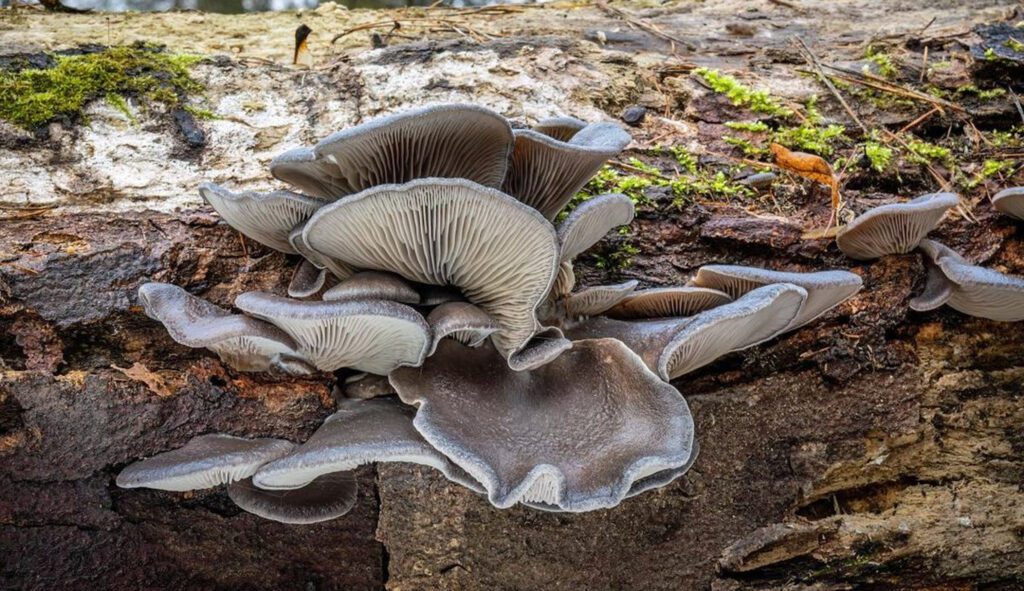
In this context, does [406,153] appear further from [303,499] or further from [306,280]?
[303,499]

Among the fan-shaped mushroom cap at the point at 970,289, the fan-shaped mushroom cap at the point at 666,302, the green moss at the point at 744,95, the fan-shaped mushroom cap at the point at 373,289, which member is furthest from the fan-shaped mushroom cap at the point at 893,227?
the fan-shaped mushroom cap at the point at 373,289

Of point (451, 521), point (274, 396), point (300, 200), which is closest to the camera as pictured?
point (300, 200)

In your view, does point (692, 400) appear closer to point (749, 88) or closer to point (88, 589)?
point (749, 88)

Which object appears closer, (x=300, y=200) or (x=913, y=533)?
(x=300, y=200)

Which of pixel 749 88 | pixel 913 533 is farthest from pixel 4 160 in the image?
pixel 913 533

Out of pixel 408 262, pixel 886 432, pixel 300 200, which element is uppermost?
pixel 300 200

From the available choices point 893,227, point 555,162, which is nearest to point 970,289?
point 893,227

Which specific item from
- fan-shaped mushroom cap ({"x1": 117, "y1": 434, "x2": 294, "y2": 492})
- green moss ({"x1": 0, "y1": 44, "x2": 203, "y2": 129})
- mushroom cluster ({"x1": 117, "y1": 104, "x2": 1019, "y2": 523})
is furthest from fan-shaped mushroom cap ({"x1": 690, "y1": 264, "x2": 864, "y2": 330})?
green moss ({"x1": 0, "y1": 44, "x2": 203, "y2": 129})
